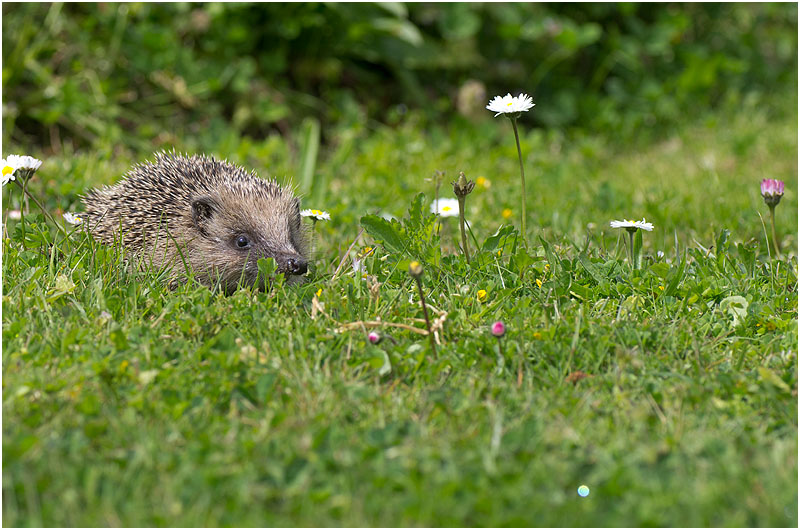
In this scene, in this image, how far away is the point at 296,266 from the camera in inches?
171

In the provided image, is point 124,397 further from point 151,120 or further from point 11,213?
point 151,120

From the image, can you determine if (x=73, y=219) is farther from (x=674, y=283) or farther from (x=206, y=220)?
(x=674, y=283)

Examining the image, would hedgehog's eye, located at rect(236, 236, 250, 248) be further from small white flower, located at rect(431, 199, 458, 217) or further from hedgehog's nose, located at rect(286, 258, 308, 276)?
small white flower, located at rect(431, 199, 458, 217)

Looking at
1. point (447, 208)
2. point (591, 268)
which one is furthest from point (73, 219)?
point (591, 268)

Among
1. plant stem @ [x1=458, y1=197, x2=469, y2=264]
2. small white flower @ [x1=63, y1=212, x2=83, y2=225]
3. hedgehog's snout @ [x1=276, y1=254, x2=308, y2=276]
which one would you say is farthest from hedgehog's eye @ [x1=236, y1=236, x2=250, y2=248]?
plant stem @ [x1=458, y1=197, x2=469, y2=264]

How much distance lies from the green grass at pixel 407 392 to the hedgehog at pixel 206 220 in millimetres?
368

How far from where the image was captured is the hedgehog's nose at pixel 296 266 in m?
4.34

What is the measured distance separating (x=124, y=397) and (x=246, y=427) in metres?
0.47

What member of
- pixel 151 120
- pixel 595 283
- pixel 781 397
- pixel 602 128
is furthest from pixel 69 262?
pixel 602 128

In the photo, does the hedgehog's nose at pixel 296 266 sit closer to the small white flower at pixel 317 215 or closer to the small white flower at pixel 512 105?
the small white flower at pixel 317 215

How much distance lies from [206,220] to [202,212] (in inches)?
2.0

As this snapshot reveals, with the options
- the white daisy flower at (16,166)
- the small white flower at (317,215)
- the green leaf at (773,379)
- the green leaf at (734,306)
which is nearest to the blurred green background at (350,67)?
the white daisy flower at (16,166)

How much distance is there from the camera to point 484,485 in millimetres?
2613

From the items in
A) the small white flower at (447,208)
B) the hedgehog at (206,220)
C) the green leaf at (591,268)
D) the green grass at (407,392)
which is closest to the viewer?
the green grass at (407,392)
